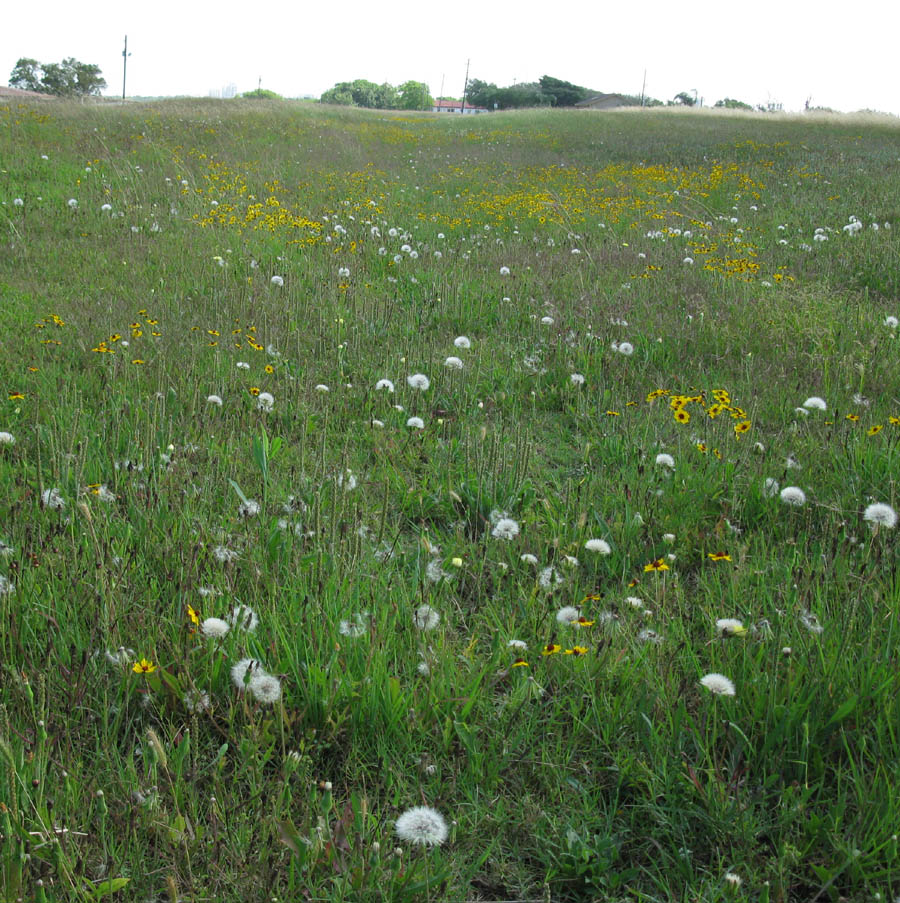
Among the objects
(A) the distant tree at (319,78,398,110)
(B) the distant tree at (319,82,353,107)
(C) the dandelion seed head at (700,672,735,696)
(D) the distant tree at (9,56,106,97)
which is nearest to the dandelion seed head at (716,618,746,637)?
(C) the dandelion seed head at (700,672,735,696)

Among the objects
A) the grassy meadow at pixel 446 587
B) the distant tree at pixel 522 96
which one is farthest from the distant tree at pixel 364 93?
the grassy meadow at pixel 446 587

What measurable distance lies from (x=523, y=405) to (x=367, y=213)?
6.29 metres

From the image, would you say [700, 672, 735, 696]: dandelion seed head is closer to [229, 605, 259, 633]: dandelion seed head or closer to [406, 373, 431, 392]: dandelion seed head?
[229, 605, 259, 633]: dandelion seed head

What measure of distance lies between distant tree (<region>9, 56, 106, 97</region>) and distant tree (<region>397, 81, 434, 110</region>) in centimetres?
6409

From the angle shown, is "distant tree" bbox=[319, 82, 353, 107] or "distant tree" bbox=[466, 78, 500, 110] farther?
"distant tree" bbox=[319, 82, 353, 107]

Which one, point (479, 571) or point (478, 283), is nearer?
point (479, 571)

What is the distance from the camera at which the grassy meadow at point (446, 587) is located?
1579 mm

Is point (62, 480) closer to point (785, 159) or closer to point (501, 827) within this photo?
point (501, 827)

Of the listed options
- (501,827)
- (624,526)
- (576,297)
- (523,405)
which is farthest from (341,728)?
(576,297)

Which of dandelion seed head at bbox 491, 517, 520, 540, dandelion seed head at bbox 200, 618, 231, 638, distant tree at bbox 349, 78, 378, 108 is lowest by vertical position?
dandelion seed head at bbox 200, 618, 231, 638

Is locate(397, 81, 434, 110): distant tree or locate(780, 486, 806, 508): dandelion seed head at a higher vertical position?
locate(397, 81, 434, 110): distant tree

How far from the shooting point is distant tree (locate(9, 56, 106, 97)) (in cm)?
6134

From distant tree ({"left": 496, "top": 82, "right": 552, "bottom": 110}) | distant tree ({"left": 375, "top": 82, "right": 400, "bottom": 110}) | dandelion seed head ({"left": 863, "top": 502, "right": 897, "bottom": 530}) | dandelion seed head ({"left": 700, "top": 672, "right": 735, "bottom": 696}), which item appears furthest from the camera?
distant tree ({"left": 375, "top": 82, "right": 400, "bottom": 110})

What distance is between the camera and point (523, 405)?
4.18m
